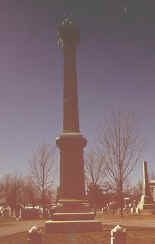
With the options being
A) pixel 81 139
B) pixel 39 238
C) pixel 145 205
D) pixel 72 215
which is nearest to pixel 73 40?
pixel 81 139

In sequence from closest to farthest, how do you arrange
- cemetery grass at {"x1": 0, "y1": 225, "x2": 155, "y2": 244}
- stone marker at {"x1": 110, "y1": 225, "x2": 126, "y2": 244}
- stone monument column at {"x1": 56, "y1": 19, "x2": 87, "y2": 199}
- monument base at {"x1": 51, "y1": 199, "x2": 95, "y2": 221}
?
1. stone marker at {"x1": 110, "y1": 225, "x2": 126, "y2": 244}
2. cemetery grass at {"x1": 0, "y1": 225, "x2": 155, "y2": 244}
3. monument base at {"x1": 51, "y1": 199, "x2": 95, "y2": 221}
4. stone monument column at {"x1": 56, "y1": 19, "x2": 87, "y2": 199}

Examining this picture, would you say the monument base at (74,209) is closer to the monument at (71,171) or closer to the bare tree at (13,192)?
the monument at (71,171)

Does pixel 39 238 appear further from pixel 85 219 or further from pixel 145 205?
pixel 145 205

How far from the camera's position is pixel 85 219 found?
677 inches

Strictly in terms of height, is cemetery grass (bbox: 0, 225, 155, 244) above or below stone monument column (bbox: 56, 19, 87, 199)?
below

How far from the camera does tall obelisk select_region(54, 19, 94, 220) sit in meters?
17.5

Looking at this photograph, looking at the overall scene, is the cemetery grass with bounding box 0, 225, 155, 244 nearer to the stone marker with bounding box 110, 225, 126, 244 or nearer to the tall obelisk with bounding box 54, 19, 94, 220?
the tall obelisk with bounding box 54, 19, 94, 220

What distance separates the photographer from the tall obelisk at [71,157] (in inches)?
690

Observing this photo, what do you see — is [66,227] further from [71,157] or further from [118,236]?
[118,236]

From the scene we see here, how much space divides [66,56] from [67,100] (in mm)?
3300

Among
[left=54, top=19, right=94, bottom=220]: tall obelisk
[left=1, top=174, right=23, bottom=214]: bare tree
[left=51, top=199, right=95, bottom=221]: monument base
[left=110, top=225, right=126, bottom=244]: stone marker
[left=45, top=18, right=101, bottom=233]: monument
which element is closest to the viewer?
[left=110, top=225, right=126, bottom=244]: stone marker

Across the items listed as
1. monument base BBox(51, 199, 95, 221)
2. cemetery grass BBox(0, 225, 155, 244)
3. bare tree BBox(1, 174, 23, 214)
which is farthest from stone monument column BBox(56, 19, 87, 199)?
bare tree BBox(1, 174, 23, 214)

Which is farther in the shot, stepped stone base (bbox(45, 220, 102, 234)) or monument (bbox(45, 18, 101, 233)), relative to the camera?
monument (bbox(45, 18, 101, 233))

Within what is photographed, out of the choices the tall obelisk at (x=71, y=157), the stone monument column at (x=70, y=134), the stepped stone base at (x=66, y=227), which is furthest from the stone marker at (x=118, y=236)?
the stone monument column at (x=70, y=134)
